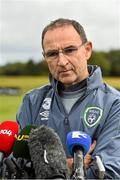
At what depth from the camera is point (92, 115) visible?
11.0 ft

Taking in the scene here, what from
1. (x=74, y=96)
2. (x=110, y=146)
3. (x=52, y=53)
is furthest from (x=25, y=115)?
(x=110, y=146)

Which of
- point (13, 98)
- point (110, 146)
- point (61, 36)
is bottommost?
point (13, 98)

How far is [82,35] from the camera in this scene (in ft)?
11.5

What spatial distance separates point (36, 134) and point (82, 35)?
1.14m

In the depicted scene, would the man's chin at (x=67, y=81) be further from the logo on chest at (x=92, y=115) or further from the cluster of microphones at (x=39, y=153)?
the cluster of microphones at (x=39, y=153)

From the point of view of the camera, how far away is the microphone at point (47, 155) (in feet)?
7.71

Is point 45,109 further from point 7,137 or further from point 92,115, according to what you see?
point 7,137

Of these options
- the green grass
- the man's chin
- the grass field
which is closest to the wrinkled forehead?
the man's chin

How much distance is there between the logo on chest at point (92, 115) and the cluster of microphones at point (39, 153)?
48 centimetres

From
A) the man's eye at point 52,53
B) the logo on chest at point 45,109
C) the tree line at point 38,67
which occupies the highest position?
the man's eye at point 52,53

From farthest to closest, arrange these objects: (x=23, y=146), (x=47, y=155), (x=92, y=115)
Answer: (x=92, y=115) → (x=23, y=146) → (x=47, y=155)

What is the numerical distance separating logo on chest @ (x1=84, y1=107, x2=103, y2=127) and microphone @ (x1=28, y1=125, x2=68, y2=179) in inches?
30.6

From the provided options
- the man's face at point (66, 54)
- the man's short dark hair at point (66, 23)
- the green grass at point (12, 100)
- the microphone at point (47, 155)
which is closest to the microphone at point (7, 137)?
the microphone at point (47, 155)

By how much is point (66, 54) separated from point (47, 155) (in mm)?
1112
